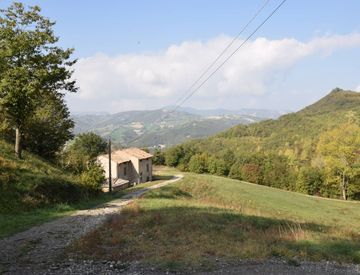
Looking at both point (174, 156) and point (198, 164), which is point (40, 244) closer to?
point (198, 164)

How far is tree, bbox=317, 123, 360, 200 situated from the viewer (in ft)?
275

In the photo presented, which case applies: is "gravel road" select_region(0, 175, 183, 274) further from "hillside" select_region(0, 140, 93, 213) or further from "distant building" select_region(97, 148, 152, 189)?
"distant building" select_region(97, 148, 152, 189)

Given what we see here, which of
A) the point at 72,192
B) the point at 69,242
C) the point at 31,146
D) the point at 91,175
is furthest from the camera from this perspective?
the point at 31,146

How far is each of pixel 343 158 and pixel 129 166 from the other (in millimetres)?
52604

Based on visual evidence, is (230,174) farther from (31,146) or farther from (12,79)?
(12,79)

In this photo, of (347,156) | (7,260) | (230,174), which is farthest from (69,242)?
(230,174)

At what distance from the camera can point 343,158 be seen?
85.1m

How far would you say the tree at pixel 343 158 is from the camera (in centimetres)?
8394

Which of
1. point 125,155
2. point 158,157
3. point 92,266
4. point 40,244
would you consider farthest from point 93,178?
point 158,157

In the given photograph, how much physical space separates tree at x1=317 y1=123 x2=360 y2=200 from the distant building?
45.6 meters

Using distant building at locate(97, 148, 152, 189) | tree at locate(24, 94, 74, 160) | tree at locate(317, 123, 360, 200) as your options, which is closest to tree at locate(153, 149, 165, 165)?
distant building at locate(97, 148, 152, 189)

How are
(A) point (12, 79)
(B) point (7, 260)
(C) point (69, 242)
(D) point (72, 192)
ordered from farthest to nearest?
(D) point (72, 192), (A) point (12, 79), (C) point (69, 242), (B) point (7, 260)

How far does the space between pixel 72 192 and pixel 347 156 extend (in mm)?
73895

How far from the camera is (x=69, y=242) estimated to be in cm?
1502
